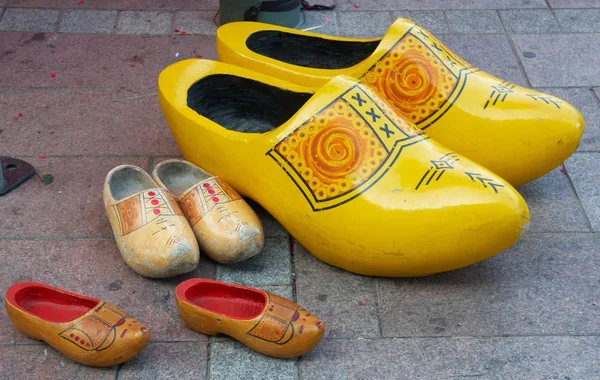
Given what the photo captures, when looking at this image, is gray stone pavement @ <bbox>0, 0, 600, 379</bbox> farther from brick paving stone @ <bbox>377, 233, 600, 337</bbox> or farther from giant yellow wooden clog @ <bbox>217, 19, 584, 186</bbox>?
giant yellow wooden clog @ <bbox>217, 19, 584, 186</bbox>

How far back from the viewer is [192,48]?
3.82 meters

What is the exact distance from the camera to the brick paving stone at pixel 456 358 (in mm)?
2291

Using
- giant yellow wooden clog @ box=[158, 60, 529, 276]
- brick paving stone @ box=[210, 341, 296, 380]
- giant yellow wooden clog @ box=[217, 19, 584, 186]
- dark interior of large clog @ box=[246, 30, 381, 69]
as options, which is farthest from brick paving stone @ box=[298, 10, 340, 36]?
brick paving stone @ box=[210, 341, 296, 380]

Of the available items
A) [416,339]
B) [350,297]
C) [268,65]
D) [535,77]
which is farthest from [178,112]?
[535,77]

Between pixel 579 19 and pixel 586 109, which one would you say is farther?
pixel 579 19

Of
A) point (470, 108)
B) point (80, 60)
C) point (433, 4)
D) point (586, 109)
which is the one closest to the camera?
point (470, 108)

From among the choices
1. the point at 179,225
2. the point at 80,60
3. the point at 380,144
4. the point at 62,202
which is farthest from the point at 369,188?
the point at 80,60

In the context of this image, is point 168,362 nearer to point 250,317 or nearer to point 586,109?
point 250,317

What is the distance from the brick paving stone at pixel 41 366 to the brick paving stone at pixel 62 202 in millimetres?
507

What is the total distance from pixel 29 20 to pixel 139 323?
2.20m

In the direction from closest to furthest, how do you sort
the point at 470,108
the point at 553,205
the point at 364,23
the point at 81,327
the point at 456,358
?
1. the point at 81,327
2. the point at 456,358
3. the point at 470,108
4. the point at 553,205
5. the point at 364,23

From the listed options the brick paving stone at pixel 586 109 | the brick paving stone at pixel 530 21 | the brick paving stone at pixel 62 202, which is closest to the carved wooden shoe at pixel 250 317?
the brick paving stone at pixel 62 202

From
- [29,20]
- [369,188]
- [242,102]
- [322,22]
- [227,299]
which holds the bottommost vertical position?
[29,20]

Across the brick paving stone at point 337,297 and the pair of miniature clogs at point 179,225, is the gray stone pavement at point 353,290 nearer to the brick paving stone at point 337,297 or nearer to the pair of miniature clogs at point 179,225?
the brick paving stone at point 337,297
